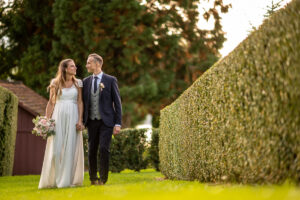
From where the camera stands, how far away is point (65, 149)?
848cm

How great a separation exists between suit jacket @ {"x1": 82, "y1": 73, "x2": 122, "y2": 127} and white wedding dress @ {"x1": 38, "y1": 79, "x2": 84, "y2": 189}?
24 centimetres

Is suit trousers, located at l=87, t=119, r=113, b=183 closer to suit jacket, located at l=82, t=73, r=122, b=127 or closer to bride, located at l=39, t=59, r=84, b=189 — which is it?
suit jacket, located at l=82, t=73, r=122, b=127

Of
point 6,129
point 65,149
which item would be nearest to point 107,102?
point 65,149

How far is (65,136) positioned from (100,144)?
82 cm

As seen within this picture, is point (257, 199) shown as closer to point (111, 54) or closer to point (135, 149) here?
point (135, 149)

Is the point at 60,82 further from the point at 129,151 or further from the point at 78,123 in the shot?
the point at 129,151

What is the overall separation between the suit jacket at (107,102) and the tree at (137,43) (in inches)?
550

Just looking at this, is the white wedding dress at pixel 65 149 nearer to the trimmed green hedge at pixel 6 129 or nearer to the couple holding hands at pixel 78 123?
the couple holding hands at pixel 78 123

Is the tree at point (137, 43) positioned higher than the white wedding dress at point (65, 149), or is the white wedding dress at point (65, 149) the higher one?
the tree at point (137, 43)

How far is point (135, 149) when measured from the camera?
1959 centimetres

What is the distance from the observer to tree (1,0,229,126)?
2259cm

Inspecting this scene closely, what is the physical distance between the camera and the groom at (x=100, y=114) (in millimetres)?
8289

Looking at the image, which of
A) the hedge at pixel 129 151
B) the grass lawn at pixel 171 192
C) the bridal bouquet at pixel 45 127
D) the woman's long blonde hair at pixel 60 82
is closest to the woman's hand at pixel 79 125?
the bridal bouquet at pixel 45 127

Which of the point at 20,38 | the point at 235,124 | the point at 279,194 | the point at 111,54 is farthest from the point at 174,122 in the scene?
the point at 20,38
